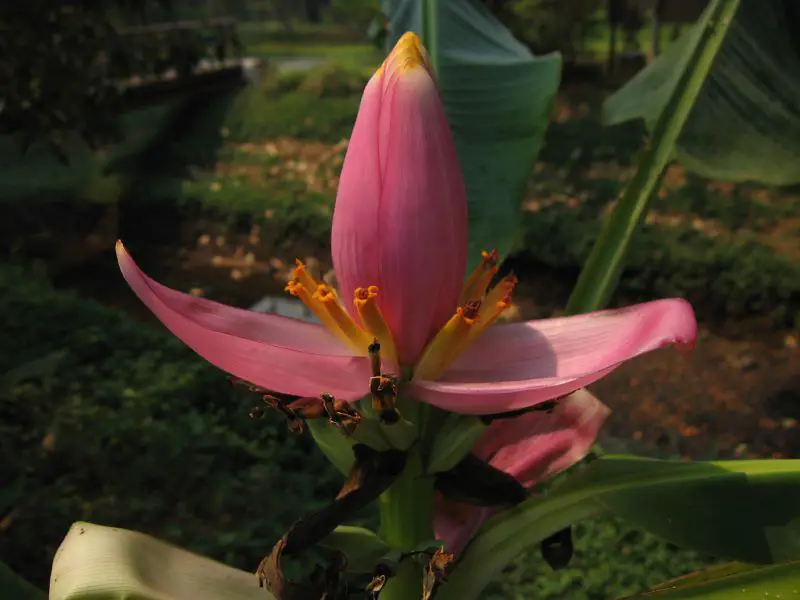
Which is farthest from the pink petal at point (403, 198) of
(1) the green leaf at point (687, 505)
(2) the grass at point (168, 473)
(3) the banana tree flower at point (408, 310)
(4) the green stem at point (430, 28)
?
(2) the grass at point (168, 473)

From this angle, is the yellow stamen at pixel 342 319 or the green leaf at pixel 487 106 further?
the green leaf at pixel 487 106

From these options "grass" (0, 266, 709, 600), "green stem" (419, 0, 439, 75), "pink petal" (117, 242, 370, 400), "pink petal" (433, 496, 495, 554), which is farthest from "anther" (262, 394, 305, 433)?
"grass" (0, 266, 709, 600)

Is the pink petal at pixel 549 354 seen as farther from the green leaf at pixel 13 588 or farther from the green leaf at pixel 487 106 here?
the green leaf at pixel 13 588

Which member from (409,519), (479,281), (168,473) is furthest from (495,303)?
(168,473)

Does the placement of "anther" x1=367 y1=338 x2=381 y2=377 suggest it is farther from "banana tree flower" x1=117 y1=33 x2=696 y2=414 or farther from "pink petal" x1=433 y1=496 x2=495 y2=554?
"pink petal" x1=433 y1=496 x2=495 y2=554

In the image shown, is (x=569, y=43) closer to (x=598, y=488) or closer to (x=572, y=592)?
(x=572, y=592)

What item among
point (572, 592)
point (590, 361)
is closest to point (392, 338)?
point (590, 361)

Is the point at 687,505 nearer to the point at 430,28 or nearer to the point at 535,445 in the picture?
the point at 535,445
